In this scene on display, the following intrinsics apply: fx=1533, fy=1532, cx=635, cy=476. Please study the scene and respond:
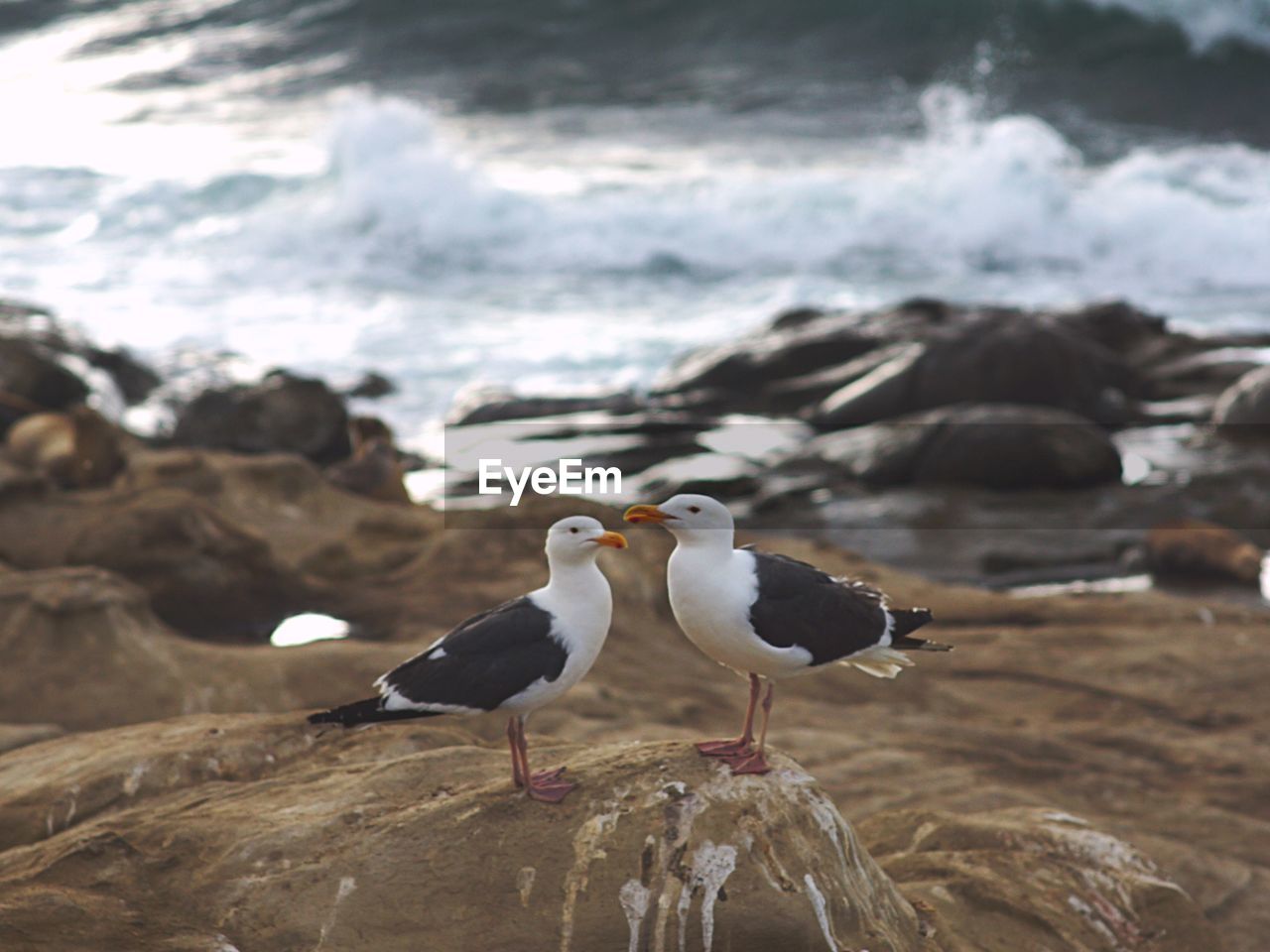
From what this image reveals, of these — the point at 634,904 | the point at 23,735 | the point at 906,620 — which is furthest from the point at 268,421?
the point at 634,904

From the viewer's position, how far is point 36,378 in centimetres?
1544

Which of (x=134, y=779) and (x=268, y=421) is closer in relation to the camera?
(x=134, y=779)

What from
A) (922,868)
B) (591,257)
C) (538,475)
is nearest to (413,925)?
(922,868)

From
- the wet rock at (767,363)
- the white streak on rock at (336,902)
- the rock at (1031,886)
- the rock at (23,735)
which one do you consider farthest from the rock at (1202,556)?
the white streak on rock at (336,902)

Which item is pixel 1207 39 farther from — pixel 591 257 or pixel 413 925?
pixel 413 925

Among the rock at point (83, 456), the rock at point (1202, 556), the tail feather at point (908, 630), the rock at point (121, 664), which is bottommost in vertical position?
the rock at point (1202, 556)

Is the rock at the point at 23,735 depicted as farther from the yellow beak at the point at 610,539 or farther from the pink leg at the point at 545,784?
the yellow beak at the point at 610,539

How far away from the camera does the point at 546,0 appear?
119 feet

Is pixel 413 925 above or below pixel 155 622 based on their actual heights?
above

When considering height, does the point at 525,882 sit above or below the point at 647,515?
below

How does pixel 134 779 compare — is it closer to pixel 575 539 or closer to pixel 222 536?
pixel 575 539

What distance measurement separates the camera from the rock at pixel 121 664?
21.2 feet

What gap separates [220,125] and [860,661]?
3093 centimetres

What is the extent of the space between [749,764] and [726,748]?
9 centimetres
